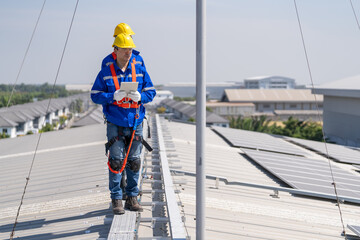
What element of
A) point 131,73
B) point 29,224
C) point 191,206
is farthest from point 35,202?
point 131,73

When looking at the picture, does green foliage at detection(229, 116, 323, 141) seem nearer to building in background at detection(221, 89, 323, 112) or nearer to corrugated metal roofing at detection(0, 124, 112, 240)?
corrugated metal roofing at detection(0, 124, 112, 240)

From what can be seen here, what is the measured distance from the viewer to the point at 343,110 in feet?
92.7

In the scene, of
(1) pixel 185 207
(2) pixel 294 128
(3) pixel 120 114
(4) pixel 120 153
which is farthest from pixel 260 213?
(2) pixel 294 128

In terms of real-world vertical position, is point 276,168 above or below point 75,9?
below

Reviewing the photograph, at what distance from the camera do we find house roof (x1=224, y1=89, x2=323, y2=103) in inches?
3201

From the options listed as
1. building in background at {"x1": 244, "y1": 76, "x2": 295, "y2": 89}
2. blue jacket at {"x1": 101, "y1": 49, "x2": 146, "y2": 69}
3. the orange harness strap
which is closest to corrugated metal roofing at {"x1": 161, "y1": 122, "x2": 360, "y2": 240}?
the orange harness strap

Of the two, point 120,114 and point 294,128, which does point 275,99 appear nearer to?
point 294,128

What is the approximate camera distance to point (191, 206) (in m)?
5.63

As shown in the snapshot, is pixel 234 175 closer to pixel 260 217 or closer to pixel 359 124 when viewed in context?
pixel 260 217

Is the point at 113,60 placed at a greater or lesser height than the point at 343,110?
lesser

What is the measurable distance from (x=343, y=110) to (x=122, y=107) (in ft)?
86.8

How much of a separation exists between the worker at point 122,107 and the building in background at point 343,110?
23.2 meters

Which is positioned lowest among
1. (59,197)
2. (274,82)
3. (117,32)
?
(59,197)

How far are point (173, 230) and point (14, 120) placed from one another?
55085mm
